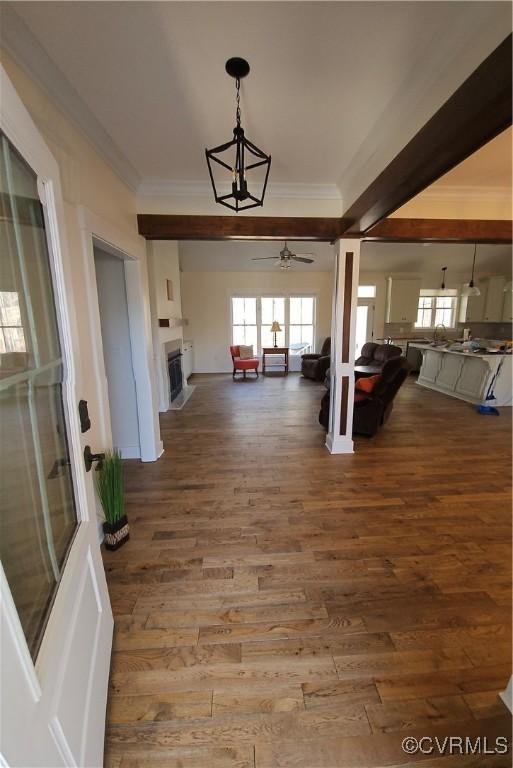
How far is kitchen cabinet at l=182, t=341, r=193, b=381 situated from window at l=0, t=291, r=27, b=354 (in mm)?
5508

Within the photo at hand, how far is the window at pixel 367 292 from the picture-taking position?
25.5ft

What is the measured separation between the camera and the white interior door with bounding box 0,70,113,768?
0.65 metres

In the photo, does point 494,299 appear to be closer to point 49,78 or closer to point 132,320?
point 132,320

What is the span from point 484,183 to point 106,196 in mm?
3402

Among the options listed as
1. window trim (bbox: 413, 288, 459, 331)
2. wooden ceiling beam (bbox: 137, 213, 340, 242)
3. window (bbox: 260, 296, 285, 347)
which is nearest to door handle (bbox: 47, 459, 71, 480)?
wooden ceiling beam (bbox: 137, 213, 340, 242)

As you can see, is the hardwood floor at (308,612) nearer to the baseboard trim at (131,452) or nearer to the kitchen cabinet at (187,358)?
the baseboard trim at (131,452)

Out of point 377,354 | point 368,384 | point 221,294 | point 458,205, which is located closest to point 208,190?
point 458,205

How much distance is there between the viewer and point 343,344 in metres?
3.23

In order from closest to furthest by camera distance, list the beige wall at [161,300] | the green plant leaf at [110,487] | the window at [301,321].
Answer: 1. the green plant leaf at [110,487]
2. the beige wall at [161,300]
3. the window at [301,321]

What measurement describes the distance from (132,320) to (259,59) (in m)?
2.11

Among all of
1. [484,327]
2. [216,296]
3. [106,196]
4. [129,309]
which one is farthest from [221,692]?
[484,327]

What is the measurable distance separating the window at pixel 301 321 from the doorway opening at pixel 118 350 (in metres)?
5.55

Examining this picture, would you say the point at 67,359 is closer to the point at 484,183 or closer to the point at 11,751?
the point at 11,751

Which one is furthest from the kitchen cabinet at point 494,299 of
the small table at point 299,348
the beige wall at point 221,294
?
the small table at point 299,348
